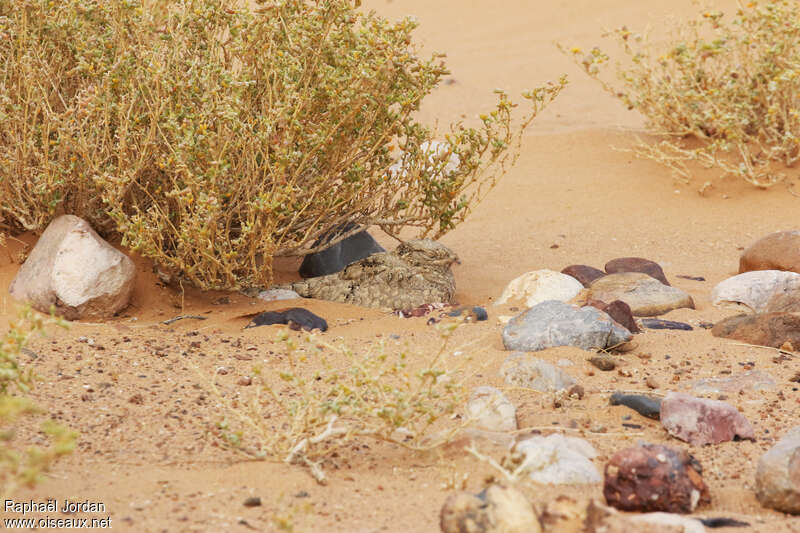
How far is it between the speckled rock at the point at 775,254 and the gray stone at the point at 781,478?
3.00 m

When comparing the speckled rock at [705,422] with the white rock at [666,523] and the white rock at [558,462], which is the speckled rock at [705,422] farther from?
the white rock at [666,523]

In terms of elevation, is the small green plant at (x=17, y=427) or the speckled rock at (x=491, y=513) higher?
the small green plant at (x=17, y=427)

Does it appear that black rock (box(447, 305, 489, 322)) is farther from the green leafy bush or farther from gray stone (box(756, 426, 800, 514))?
gray stone (box(756, 426, 800, 514))

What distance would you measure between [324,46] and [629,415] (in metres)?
2.40

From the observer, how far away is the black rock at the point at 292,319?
477 cm

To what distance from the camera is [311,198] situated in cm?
481

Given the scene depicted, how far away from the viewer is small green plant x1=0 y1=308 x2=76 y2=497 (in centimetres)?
207

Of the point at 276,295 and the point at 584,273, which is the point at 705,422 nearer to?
the point at 584,273

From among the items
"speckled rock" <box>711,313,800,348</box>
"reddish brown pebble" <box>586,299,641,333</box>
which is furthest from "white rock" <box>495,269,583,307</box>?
"speckled rock" <box>711,313,800,348</box>

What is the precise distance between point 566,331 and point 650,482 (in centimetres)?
165

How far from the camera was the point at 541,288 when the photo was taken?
5.34 metres

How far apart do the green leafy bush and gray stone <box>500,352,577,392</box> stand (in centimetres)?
141

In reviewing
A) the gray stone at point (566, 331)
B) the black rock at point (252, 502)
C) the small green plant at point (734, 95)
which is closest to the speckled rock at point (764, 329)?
the gray stone at point (566, 331)

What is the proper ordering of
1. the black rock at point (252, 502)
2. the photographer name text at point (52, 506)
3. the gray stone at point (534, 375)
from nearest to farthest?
the photographer name text at point (52, 506), the black rock at point (252, 502), the gray stone at point (534, 375)
